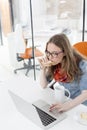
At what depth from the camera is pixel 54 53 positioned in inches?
61.2

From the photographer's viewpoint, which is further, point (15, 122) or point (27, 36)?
point (27, 36)

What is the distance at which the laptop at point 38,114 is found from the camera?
3.75 feet

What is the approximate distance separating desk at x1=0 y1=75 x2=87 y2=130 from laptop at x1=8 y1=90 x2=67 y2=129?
26mm

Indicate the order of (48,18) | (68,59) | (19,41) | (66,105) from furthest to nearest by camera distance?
(48,18), (19,41), (68,59), (66,105)

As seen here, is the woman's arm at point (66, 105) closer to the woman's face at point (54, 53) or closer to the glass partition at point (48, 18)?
the woman's face at point (54, 53)

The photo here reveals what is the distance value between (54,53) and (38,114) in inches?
19.6

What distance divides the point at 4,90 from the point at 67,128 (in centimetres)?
64

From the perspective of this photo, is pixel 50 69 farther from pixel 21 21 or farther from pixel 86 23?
pixel 21 21

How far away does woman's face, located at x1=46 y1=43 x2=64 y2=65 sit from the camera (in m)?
1.54

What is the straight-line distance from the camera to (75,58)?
1.58m

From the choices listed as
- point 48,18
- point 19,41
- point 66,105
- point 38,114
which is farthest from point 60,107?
point 48,18

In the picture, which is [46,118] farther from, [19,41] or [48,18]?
[48,18]

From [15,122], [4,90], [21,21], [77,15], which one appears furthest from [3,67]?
[15,122]

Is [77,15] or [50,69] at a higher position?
[77,15]
